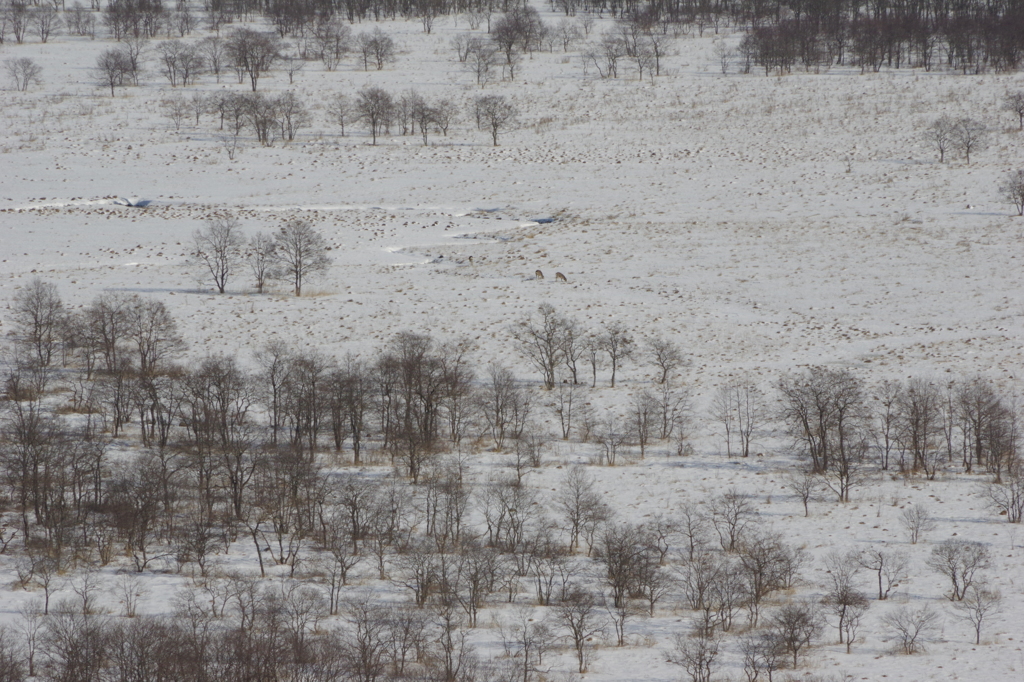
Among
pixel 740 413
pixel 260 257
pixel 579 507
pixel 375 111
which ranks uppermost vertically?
pixel 375 111

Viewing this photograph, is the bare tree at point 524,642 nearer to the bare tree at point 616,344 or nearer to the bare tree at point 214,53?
the bare tree at point 616,344

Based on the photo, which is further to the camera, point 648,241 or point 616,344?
point 648,241

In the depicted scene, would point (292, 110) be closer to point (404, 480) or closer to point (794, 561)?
point (404, 480)

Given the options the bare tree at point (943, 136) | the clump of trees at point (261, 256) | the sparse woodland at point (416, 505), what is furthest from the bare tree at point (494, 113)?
the sparse woodland at point (416, 505)

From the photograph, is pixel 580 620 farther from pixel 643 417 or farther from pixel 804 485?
pixel 643 417

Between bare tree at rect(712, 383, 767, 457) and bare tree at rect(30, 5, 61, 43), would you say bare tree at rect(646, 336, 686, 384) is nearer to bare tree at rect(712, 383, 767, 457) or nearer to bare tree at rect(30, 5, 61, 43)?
bare tree at rect(712, 383, 767, 457)

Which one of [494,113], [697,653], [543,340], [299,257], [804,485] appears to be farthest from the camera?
[494,113]

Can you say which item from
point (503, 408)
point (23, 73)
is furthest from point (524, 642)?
point (23, 73)

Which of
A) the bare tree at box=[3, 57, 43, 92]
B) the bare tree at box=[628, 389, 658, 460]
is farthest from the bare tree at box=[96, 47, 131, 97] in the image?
the bare tree at box=[628, 389, 658, 460]
